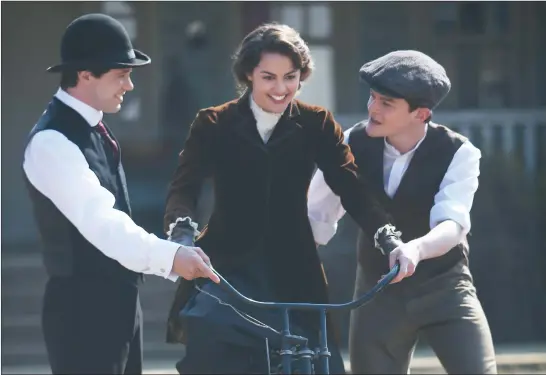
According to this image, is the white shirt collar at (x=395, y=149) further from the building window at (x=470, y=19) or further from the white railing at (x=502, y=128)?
the building window at (x=470, y=19)

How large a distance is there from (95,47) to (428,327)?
163cm

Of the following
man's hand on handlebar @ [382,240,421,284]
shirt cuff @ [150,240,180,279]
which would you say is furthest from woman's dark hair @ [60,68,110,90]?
man's hand on handlebar @ [382,240,421,284]

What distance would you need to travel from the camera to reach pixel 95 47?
462cm

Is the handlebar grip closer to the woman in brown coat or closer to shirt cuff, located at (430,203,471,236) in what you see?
the woman in brown coat

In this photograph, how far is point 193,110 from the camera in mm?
13297

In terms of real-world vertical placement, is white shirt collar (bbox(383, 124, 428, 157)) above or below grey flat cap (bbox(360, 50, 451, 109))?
below

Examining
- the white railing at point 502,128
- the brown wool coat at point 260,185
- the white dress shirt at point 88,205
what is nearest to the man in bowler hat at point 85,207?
the white dress shirt at point 88,205

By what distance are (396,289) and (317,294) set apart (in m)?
0.39

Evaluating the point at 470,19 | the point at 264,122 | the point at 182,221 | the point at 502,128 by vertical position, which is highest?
the point at 470,19

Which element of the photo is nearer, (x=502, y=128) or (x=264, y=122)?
(x=264, y=122)

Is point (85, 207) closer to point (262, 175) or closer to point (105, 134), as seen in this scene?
point (105, 134)

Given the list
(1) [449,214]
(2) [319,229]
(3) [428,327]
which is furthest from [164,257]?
(3) [428,327]

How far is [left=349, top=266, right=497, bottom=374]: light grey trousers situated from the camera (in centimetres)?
498

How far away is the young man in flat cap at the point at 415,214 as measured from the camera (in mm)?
4930
